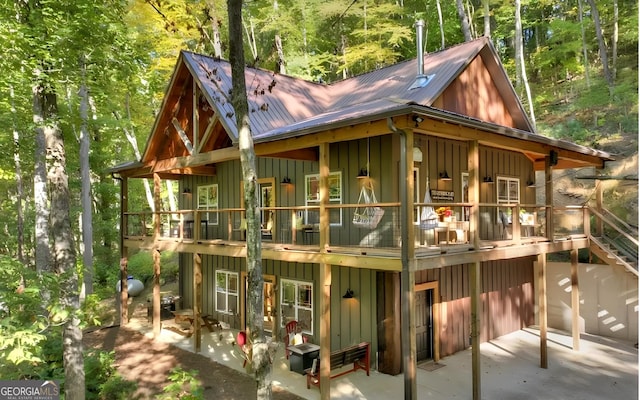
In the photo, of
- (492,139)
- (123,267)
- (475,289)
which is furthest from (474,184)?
(123,267)

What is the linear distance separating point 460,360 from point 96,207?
2282cm

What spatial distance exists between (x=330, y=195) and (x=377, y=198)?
161cm

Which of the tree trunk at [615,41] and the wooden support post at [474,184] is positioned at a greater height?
the tree trunk at [615,41]

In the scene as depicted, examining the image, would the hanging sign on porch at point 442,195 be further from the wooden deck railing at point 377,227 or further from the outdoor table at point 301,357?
the outdoor table at point 301,357

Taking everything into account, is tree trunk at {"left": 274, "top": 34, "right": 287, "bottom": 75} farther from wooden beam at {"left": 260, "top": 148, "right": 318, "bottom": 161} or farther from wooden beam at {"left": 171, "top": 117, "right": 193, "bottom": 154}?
wooden beam at {"left": 260, "top": 148, "right": 318, "bottom": 161}

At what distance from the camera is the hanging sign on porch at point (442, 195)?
10.8 meters

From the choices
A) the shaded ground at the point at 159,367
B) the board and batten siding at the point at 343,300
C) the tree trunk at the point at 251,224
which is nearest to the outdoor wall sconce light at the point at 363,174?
the board and batten siding at the point at 343,300

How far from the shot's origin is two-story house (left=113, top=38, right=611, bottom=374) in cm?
830

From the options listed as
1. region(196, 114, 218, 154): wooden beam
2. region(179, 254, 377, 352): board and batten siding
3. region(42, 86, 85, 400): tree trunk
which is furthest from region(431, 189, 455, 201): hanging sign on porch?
region(42, 86, 85, 400): tree trunk

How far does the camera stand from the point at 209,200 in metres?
15.3

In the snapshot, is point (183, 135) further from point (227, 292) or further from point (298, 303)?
point (298, 303)

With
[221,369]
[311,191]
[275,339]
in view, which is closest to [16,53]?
[311,191]

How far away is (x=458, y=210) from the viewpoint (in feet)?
36.5

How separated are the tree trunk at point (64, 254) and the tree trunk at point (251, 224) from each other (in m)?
3.56
